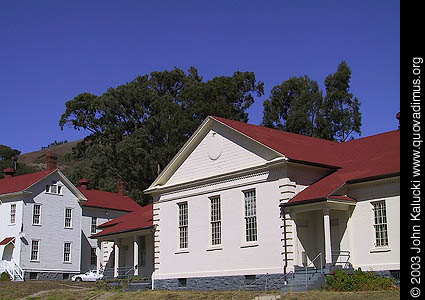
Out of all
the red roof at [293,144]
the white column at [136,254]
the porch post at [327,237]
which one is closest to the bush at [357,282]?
the porch post at [327,237]

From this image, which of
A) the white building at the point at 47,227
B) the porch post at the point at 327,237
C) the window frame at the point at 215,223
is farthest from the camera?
the white building at the point at 47,227

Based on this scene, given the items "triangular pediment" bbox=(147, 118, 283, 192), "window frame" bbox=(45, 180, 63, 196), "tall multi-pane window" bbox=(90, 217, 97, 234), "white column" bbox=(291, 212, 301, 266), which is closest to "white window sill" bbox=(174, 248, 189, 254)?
"triangular pediment" bbox=(147, 118, 283, 192)

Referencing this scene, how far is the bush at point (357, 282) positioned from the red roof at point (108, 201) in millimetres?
34823

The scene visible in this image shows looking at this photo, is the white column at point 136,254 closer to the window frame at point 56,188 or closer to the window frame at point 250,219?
the window frame at point 250,219

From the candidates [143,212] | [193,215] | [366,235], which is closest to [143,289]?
[193,215]

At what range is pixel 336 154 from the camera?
3181 cm

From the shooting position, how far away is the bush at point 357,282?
2306 centimetres

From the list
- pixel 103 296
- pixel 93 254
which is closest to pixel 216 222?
pixel 103 296

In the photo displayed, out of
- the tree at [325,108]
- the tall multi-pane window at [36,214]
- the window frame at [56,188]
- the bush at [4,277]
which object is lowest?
the bush at [4,277]

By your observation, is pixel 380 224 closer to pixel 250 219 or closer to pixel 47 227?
pixel 250 219

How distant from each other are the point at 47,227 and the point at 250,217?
88.8ft

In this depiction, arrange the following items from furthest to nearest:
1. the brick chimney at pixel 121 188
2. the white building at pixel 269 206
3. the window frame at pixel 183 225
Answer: the brick chimney at pixel 121 188 → the window frame at pixel 183 225 → the white building at pixel 269 206

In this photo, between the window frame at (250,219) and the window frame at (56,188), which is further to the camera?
the window frame at (56,188)

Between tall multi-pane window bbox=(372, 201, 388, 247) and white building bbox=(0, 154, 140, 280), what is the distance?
2702 centimetres
